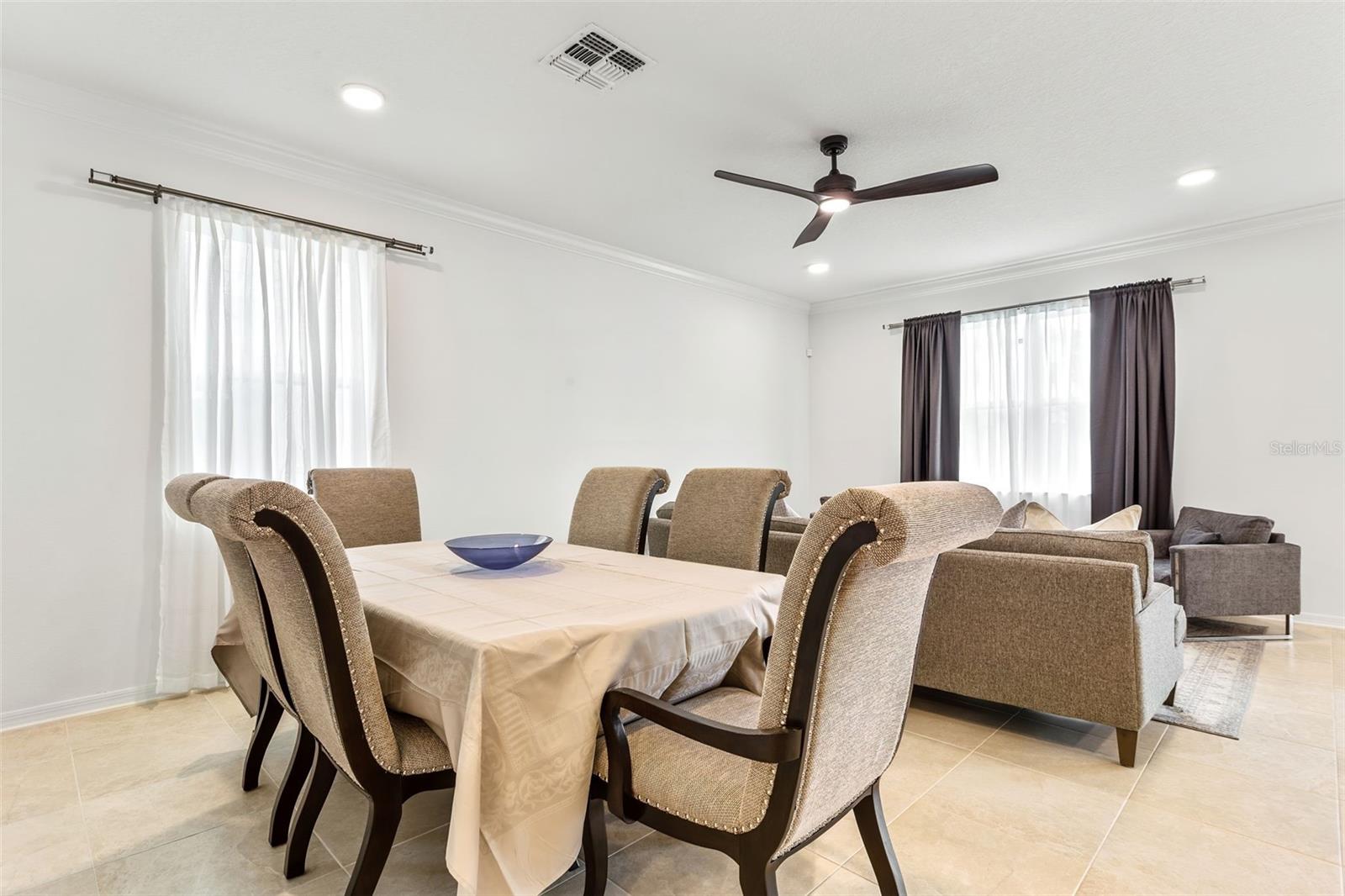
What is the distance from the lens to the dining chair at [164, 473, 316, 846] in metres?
1.55

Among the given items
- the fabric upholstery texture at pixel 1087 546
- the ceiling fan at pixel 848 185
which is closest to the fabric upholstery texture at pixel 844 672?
the fabric upholstery texture at pixel 1087 546

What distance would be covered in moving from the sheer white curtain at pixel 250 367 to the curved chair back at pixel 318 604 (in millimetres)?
2006

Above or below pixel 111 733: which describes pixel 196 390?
above

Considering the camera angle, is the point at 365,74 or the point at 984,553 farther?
the point at 365,74

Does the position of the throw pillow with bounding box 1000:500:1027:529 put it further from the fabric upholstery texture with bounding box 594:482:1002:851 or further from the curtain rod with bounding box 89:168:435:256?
the curtain rod with bounding box 89:168:435:256

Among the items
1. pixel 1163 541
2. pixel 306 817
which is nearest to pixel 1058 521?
pixel 1163 541

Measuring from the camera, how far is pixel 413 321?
3.84 metres

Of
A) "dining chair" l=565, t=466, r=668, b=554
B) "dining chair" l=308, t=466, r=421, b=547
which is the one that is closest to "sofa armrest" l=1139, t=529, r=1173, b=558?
"dining chair" l=565, t=466, r=668, b=554

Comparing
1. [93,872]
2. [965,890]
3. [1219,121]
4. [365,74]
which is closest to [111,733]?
[93,872]

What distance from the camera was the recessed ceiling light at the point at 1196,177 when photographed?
3543mm

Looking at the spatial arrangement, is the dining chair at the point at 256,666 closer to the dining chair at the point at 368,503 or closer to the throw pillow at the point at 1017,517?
the dining chair at the point at 368,503

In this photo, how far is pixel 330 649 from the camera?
125 centimetres

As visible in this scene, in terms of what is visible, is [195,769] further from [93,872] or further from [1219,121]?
[1219,121]

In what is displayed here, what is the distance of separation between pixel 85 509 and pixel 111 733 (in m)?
0.94
